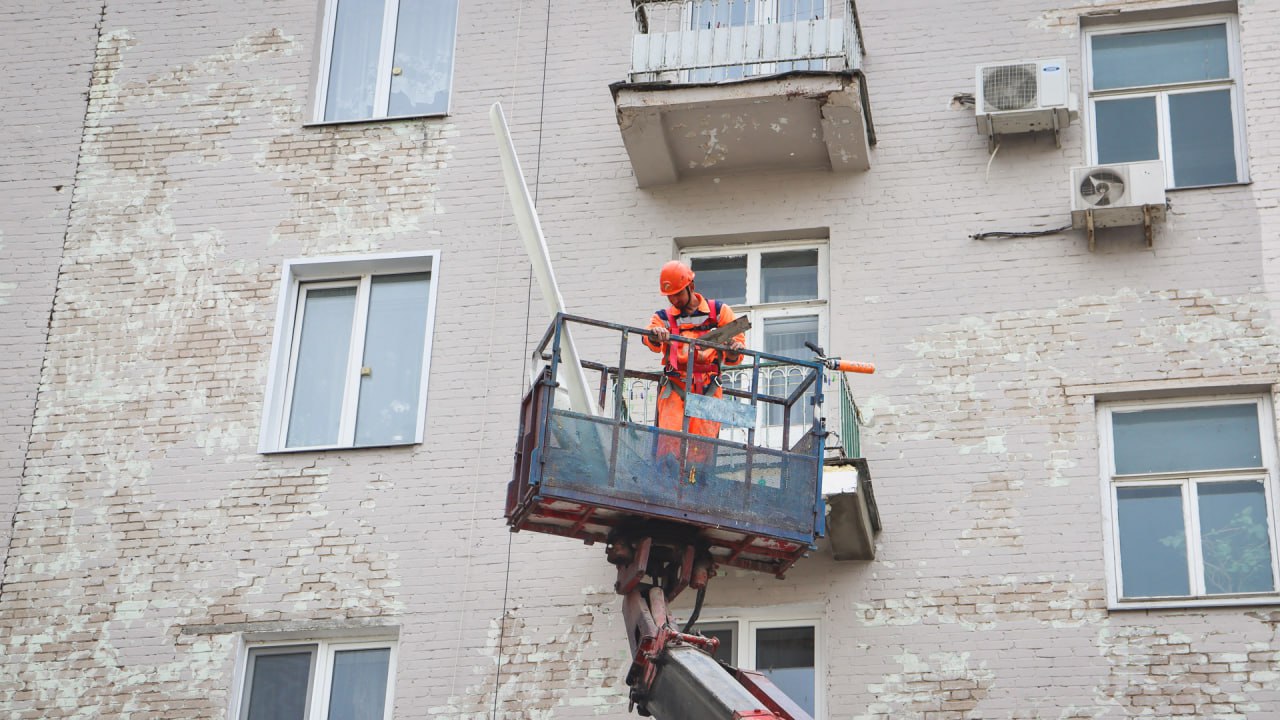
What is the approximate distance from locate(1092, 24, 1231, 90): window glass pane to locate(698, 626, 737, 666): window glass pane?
5148mm

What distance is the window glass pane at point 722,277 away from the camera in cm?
1542

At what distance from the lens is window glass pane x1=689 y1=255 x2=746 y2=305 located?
50.6 feet

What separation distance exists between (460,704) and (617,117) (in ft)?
14.8

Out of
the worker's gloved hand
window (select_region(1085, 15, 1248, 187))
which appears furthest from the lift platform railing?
window (select_region(1085, 15, 1248, 187))

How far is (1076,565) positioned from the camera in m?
13.6

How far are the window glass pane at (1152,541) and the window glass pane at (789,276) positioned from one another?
9.43ft

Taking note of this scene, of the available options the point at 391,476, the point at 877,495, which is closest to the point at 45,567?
the point at 391,476

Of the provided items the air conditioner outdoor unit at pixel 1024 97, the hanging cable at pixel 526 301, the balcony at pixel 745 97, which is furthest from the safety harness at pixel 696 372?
the air conditioner outdoor unit at pixel 1024 97

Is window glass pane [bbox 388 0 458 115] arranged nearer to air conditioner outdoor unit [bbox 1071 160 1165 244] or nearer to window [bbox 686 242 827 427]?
window [bbox 686 242 827 427]

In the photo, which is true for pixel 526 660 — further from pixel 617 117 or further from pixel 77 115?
pixel 77 115

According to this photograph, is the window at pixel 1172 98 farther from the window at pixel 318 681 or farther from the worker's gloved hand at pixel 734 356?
the window at pixel 318 681

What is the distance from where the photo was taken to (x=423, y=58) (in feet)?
55.4

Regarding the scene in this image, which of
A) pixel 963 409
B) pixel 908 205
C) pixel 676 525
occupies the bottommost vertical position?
pixel 676 525

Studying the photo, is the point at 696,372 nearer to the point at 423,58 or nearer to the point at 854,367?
the point at 854,367
